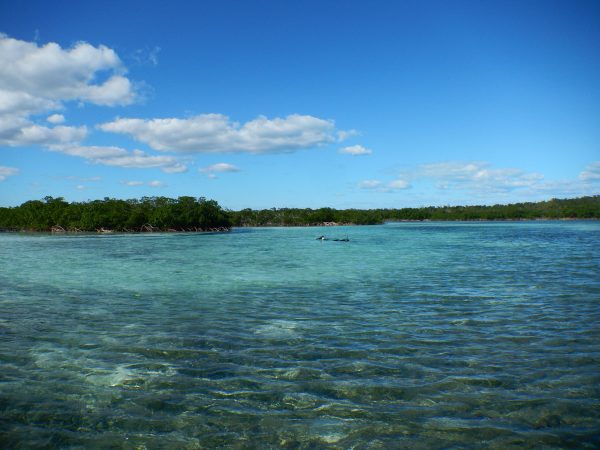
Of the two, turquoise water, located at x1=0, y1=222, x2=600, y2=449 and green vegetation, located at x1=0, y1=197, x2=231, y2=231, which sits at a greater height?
green vegetation, located at x1=0, y1=197, x2=231, y2=231

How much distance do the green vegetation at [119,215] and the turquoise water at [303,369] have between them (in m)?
91.7

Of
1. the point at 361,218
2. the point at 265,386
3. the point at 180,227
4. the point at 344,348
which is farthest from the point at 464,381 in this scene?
the point at 361,218

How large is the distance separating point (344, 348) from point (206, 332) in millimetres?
3567

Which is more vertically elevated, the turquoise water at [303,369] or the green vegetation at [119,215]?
the green vegetation at [119,215]

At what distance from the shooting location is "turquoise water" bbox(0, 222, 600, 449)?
5.47 m

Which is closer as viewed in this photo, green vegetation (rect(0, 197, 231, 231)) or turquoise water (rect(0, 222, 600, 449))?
turquoise water (rect(0, 222, 600, 449))

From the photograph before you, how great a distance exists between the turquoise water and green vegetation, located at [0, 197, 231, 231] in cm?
9173

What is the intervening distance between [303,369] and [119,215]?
10394 cm

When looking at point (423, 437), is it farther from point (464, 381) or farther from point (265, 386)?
point (265, 386)

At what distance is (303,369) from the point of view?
7770mm

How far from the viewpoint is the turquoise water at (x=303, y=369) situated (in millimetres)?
5469

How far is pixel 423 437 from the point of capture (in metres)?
5.27

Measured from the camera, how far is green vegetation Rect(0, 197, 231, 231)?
100 m

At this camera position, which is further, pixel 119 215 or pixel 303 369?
pixel 119 215
